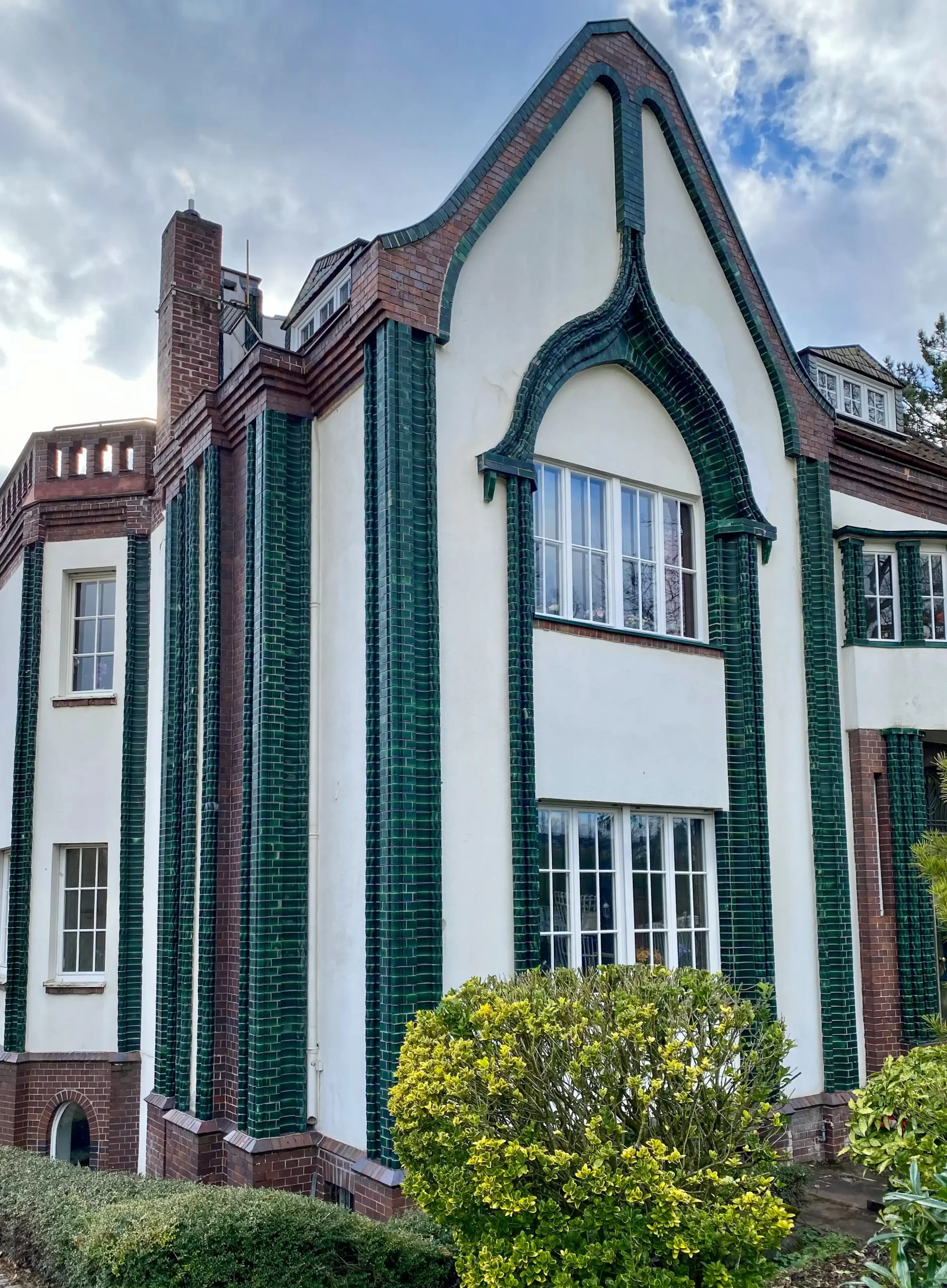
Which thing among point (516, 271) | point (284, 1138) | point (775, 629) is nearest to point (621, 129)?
point (516, 271)

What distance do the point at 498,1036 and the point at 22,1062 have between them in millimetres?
9236

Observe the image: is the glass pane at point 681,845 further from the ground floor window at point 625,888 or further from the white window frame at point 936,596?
the white window frame at point 936,596

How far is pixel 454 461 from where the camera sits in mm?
10070

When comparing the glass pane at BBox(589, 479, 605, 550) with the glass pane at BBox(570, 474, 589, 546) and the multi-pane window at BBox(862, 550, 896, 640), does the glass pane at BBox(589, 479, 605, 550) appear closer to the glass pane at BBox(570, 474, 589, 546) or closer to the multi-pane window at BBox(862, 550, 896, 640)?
the glass pane at BBox(570, 474, 589, 546)

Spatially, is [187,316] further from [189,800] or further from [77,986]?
[77,986]

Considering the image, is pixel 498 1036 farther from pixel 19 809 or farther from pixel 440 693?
pixel 19 809

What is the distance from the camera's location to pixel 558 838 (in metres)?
10.4

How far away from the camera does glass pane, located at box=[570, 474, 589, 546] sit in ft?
36.4

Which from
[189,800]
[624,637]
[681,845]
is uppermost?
[624,637]

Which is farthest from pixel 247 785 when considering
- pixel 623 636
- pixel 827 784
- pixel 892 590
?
pixel 892 590

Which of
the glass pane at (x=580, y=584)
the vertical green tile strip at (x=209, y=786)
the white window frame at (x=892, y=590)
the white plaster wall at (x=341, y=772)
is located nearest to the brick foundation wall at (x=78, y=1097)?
the vertical green tile strip at (x=209, y=786)

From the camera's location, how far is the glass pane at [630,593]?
1145 cm

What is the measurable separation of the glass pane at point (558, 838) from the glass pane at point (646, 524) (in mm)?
2942

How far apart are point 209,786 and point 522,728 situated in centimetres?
342
